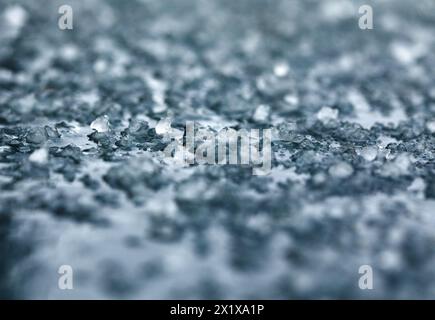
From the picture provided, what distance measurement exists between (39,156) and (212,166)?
1.88 ft

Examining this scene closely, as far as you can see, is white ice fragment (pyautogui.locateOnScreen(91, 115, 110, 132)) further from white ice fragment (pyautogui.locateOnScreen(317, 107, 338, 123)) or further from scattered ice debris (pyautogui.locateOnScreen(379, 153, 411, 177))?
scattered ice debris (pyautogui.locateOnScreen(379, 153, 411, 177))

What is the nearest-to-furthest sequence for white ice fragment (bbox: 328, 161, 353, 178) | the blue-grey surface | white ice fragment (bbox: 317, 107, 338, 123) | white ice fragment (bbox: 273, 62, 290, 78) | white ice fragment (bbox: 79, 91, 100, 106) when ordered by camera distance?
the blue-grey surface
white ice fragment (bbox: 328, 161, 353, 178)
white ice fragment (bbox: 317, 107, 338, 123)
white ice fragment (bbox: 79, 91, 100, 106)
white ice fragment (bbox: 273, 62, 290, 78)

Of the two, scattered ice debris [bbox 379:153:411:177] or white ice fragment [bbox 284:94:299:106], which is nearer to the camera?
scattered ice debris [bbox 379:153:411:177]

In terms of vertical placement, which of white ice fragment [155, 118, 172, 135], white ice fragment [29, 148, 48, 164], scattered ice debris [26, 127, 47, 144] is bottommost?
white ice fragment [29, 148, 48, 164]

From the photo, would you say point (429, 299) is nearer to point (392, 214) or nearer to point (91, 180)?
point (392, 214)

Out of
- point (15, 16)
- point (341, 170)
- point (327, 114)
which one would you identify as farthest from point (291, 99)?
point (15, 16)

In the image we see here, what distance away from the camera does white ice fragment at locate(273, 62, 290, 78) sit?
8.15 feet

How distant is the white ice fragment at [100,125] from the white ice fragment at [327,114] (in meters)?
0.87

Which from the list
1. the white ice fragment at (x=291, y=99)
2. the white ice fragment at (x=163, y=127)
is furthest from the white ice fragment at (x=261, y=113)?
the white ice fragment at (x=163, y=127)

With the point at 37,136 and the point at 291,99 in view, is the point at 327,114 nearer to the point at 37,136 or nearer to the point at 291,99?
the point at 291,99

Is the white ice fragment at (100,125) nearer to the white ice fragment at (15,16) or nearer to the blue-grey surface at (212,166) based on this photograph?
the blue-grey surface at (212,166)

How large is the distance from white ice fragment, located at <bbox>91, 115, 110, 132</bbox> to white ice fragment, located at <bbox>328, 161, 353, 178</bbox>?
861 millimetres

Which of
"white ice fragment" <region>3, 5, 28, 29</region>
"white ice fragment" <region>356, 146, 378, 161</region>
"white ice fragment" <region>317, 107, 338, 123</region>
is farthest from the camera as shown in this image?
"white ice fragment" <region>3, 5, 28, 29</region>

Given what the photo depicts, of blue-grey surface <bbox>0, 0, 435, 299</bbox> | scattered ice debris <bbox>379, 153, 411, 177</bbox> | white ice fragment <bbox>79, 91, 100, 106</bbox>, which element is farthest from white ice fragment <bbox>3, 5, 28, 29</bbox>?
scattered ice debris <bbox>379, 153, 411, 177</bbox>
